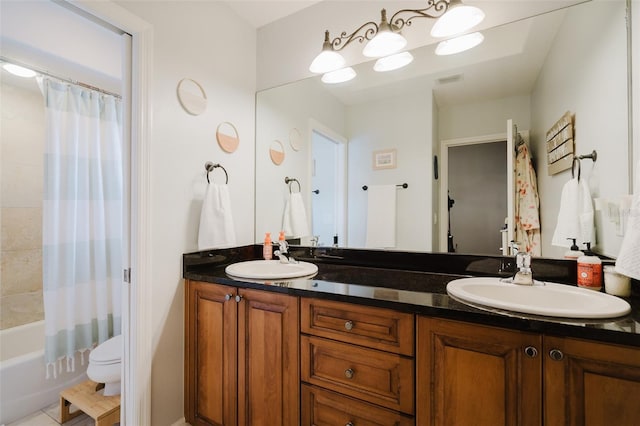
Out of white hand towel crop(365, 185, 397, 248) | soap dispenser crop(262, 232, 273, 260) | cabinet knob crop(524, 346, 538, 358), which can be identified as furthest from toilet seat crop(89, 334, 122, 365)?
cabinet knob crop(524, 346, 538, 358)

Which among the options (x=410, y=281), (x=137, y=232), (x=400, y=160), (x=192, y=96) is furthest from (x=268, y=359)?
(x=192, y=96)

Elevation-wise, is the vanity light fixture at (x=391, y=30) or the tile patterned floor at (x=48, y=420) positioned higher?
the vanity light fixture at (x=391, y=30)

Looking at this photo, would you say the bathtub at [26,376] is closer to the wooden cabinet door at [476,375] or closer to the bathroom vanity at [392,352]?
the bathroom vanity at [392,352]

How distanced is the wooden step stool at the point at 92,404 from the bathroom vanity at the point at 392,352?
43cm

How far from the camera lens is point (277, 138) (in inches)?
80.4

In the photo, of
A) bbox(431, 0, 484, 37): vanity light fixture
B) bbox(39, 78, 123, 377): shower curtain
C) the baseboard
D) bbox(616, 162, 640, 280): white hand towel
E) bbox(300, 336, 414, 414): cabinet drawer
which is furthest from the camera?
bbox(39, 78, 123, 377): shower curtain

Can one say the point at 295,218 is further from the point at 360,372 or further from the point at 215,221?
the point at 360,372

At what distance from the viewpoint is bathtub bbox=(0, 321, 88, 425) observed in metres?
1.65

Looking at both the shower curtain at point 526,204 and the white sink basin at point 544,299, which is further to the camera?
the shower curtain at point 526,204

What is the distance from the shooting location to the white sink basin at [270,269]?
1409 mm

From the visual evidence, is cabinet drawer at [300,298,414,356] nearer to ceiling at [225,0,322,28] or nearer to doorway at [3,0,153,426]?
doorway at [3,0,153,426]

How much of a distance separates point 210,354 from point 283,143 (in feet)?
4.59

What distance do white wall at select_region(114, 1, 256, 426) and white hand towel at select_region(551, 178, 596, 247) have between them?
5.87 feet

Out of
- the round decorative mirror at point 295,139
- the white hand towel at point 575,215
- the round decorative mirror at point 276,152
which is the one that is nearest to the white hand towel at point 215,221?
the round decorative mirror at point 276,152
